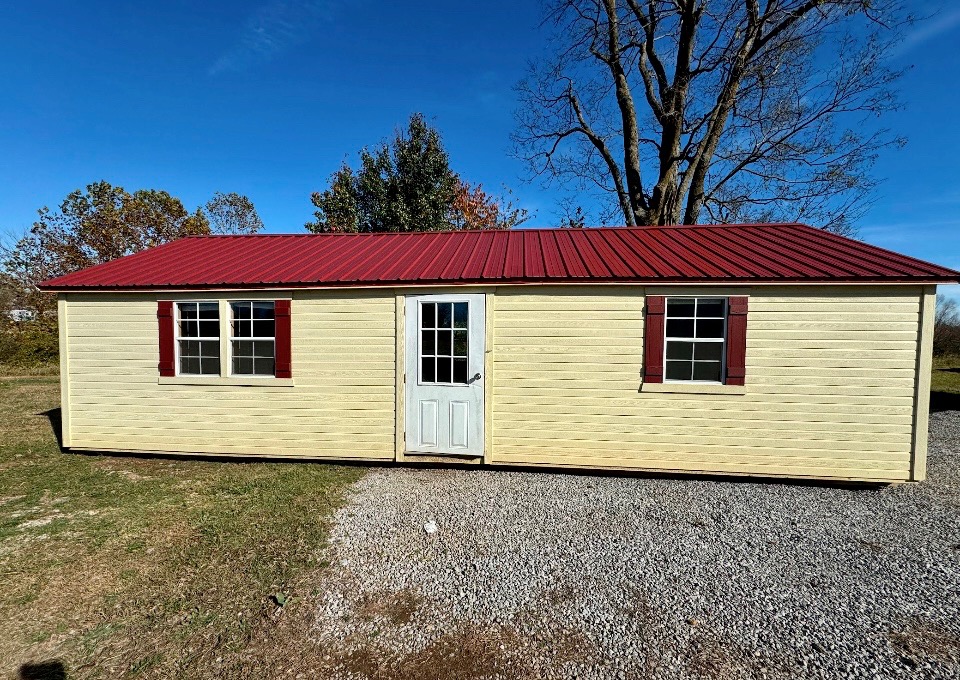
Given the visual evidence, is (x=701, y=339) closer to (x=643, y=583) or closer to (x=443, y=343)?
(x=643, y=583)

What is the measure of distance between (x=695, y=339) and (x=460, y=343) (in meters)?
3.31

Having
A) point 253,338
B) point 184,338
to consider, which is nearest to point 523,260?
point 253,338

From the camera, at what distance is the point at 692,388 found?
5594mm

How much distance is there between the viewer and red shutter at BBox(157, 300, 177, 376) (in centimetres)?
625

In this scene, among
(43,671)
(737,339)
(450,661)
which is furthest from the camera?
(737,339)

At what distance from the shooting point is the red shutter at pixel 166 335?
6.25 meters

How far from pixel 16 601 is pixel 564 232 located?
8245 mm

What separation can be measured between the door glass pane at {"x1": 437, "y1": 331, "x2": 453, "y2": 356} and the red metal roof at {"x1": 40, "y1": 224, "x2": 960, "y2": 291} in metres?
0.77

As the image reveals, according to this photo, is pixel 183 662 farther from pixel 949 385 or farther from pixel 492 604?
pixel 949 385

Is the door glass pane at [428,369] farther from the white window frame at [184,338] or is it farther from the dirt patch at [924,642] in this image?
the dirt patch at [924,642]

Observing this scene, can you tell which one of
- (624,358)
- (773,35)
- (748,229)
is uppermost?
(773,35)

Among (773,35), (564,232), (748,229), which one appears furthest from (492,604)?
(773,35)

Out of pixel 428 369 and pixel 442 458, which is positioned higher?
pixel 428 369

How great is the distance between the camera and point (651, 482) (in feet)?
18.5
